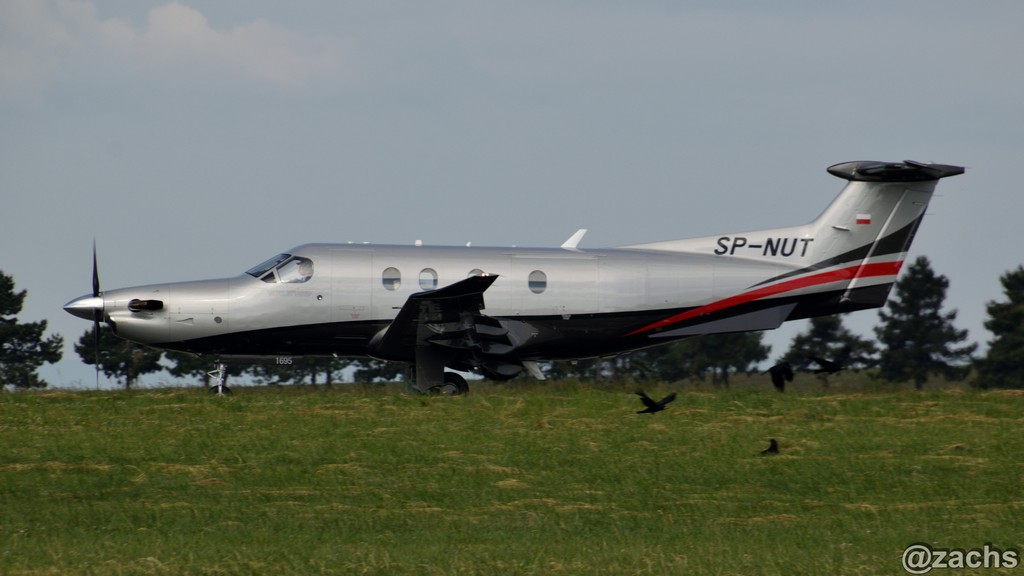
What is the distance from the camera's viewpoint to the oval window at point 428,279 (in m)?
22.3

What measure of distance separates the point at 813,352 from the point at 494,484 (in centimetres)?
3400

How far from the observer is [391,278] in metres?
22.3

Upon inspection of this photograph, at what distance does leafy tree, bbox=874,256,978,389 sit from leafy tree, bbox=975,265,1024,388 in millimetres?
917

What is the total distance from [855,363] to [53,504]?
3689cm

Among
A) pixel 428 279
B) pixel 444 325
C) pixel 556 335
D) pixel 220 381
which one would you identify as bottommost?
pixel 220 381

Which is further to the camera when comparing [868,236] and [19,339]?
[19,339]

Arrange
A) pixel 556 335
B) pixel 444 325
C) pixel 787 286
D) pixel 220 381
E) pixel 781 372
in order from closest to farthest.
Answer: pixel 781 372 → pixel 444 325 → pixel 220 381 → pixel 556 335 → pixel 787 286

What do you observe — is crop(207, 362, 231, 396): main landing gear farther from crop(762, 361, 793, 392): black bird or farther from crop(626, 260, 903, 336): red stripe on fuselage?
crop(762, 361, 793, 392): black bird

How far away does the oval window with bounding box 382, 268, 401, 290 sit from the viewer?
22234 millimetres

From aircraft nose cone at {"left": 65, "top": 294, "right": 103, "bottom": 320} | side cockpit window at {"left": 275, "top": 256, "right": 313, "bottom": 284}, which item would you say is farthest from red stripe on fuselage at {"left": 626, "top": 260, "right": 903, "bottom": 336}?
aircraft nose cone at {"left": 65, "top": 294, "right": 103, "bottom": 320}

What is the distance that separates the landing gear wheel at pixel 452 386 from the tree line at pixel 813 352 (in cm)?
1784

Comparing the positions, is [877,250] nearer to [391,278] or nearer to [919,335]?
[391,278]

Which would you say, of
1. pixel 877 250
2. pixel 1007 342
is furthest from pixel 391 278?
pixel 1007 342

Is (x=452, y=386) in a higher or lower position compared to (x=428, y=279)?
lower
